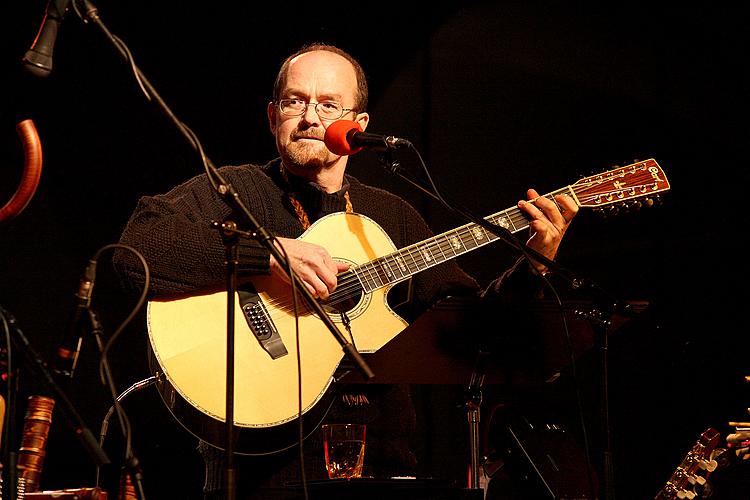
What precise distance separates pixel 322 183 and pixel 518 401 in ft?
5.29

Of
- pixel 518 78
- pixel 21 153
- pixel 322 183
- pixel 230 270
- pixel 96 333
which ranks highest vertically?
pixel 518 78

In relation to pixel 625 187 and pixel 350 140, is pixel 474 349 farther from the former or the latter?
pixel 625 187

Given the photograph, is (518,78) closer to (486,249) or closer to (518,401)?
(486,249)

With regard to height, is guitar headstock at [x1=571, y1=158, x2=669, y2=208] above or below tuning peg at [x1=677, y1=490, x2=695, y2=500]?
above

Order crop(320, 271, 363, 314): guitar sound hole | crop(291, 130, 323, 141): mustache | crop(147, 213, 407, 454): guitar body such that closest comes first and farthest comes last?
crop(147, 213, 407, 454): guitar body
crop(320, 271, 363, 314): guitar sound hole
crop(291, 130, 323, 141): mustache

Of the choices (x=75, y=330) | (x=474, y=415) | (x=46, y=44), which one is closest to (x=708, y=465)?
(x=474, y=415)

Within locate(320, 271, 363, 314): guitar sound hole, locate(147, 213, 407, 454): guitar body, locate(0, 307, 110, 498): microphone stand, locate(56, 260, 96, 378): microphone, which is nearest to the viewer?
locate(0, 307, 110, 498): microphone stand

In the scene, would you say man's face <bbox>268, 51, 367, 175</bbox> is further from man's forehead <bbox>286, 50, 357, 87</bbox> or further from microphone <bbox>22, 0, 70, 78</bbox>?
microphone <bbox>22, 0, 70, 78</bbox>

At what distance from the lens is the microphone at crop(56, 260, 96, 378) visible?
6.10ft

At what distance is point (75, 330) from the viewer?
188cm

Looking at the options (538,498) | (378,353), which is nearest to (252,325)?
(378,353)

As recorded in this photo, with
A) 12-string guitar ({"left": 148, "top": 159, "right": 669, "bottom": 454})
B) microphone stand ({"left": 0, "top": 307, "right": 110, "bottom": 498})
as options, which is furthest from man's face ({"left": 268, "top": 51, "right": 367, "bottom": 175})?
microphone stand ({"left": 0, "top": 307, "right": 110, "bottom": 498})

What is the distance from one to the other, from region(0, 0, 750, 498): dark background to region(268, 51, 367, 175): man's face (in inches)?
35.1

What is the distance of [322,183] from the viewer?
10.9ft
